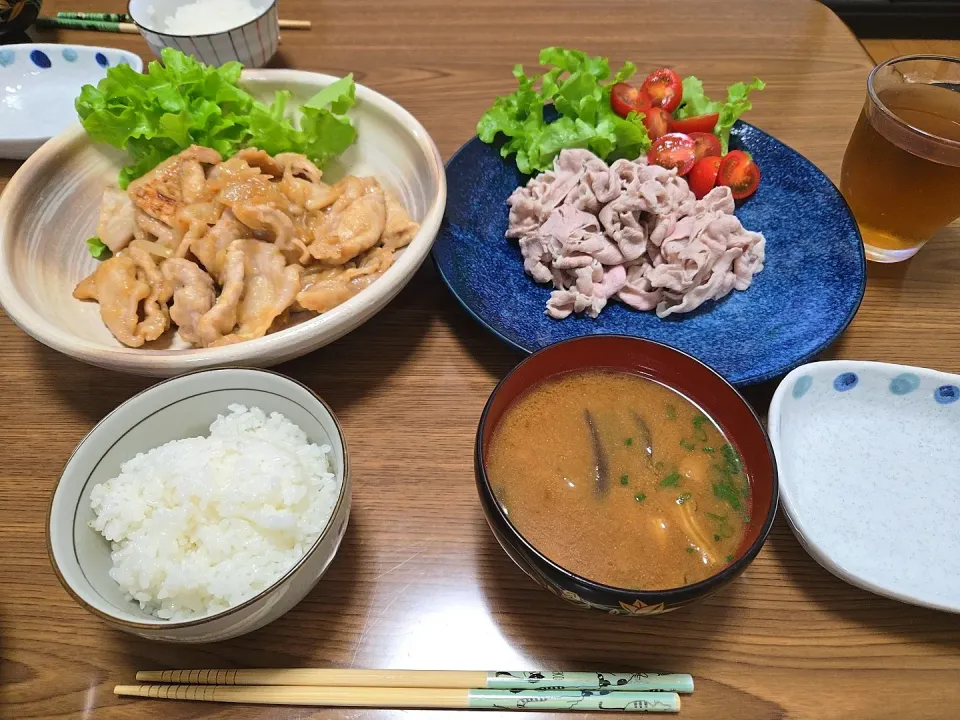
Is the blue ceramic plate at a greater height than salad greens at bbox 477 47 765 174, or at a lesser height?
lesser

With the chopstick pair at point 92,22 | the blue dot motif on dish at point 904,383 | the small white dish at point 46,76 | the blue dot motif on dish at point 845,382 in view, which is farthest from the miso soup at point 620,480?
the chopstick pair at point 92,22

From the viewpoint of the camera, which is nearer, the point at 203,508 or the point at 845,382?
the point at 203,508

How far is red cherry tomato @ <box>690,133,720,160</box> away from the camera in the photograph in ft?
6.75

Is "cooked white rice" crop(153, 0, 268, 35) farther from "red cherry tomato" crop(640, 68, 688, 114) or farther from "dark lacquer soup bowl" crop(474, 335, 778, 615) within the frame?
"dark lacquer soup bowl" crop(474, 335, 778, 615)

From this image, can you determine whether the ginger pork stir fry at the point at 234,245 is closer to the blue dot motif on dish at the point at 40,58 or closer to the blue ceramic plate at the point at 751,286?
the blue ceramic plate at the point at 751,286

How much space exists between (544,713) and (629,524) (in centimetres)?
37

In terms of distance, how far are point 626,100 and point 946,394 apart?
50.9 inches

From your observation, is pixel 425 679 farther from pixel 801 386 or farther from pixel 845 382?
pixel 845 382

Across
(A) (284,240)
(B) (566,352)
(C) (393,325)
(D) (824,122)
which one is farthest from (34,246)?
(D) (824,122)

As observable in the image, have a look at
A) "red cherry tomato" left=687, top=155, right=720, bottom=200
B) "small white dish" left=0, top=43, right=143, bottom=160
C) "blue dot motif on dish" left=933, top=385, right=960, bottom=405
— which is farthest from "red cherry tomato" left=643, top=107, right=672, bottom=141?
"small white dish" left=0, top=43, right=143, bottom=160

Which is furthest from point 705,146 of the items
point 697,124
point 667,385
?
point 667,385

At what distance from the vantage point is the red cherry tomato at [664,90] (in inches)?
86.5

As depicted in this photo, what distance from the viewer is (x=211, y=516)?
3.89 ft

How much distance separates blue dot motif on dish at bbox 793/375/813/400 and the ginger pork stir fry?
1.04m
